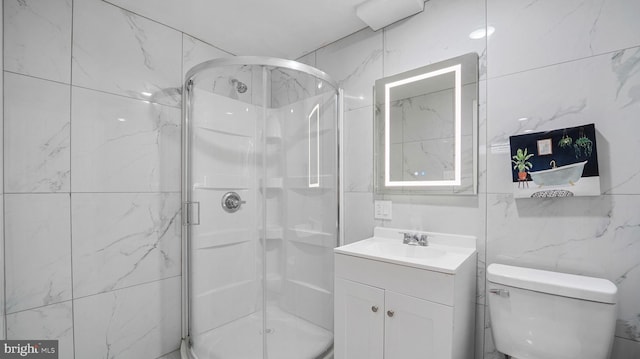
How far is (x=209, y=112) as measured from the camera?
162cm

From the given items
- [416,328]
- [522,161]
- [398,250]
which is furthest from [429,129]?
[416,328]

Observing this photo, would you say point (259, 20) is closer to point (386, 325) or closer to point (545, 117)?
point (545, 117)

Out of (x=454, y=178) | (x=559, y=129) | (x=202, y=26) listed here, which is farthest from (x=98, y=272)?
(x=559, y=129)

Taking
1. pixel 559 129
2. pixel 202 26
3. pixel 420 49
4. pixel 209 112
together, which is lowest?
pixel 559 129

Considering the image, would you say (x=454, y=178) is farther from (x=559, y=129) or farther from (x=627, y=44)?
(x=627, y=44)

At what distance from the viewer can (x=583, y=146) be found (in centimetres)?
116

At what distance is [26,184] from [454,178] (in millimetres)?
2273

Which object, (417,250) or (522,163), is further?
(417,250)

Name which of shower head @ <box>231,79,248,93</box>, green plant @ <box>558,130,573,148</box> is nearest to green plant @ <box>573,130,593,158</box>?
green plant @ <box>558,130,573,148</box>

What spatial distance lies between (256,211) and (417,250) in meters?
0.95

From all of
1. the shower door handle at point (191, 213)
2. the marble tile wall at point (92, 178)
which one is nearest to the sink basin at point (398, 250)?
the shower door handle at point (191, 213)

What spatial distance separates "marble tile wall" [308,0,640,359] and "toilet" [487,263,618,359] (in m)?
0.15

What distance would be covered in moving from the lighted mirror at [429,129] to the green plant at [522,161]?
0.19 metres

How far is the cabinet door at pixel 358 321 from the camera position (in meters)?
1.33
